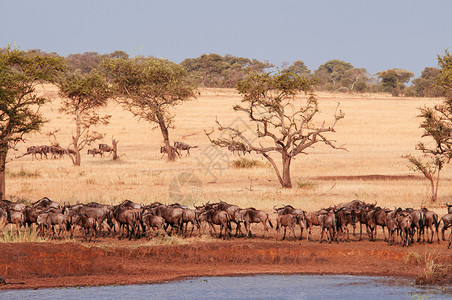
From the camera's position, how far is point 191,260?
17.4 meters

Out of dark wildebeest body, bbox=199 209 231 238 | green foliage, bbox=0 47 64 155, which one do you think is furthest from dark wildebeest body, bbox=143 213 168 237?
green foliage, bbox=0 47 64 155

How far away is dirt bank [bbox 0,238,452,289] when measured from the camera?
15.8 m

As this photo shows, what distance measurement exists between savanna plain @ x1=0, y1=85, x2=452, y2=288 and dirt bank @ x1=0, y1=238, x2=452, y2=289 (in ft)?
0.09

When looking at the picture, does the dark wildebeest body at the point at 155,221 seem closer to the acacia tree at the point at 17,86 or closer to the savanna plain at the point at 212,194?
the savanna plain at the point at 212,194

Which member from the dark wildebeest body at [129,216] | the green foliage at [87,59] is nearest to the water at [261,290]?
the dark wildebeest body at [129,216]

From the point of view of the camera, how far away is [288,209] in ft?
64.2

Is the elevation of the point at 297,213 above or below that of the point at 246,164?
above

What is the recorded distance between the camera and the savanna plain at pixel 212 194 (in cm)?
1628

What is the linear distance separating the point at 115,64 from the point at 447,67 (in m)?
30.1

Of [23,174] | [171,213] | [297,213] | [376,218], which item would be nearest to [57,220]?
[171,213]

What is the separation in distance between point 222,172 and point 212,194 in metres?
11.6

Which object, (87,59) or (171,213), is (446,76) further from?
(87,59)

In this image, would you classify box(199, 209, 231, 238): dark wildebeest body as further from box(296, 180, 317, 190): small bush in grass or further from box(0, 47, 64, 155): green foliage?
box(296, 180, 317, 190): small bush in grass

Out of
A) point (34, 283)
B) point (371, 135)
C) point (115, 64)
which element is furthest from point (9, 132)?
point (371, 135)
